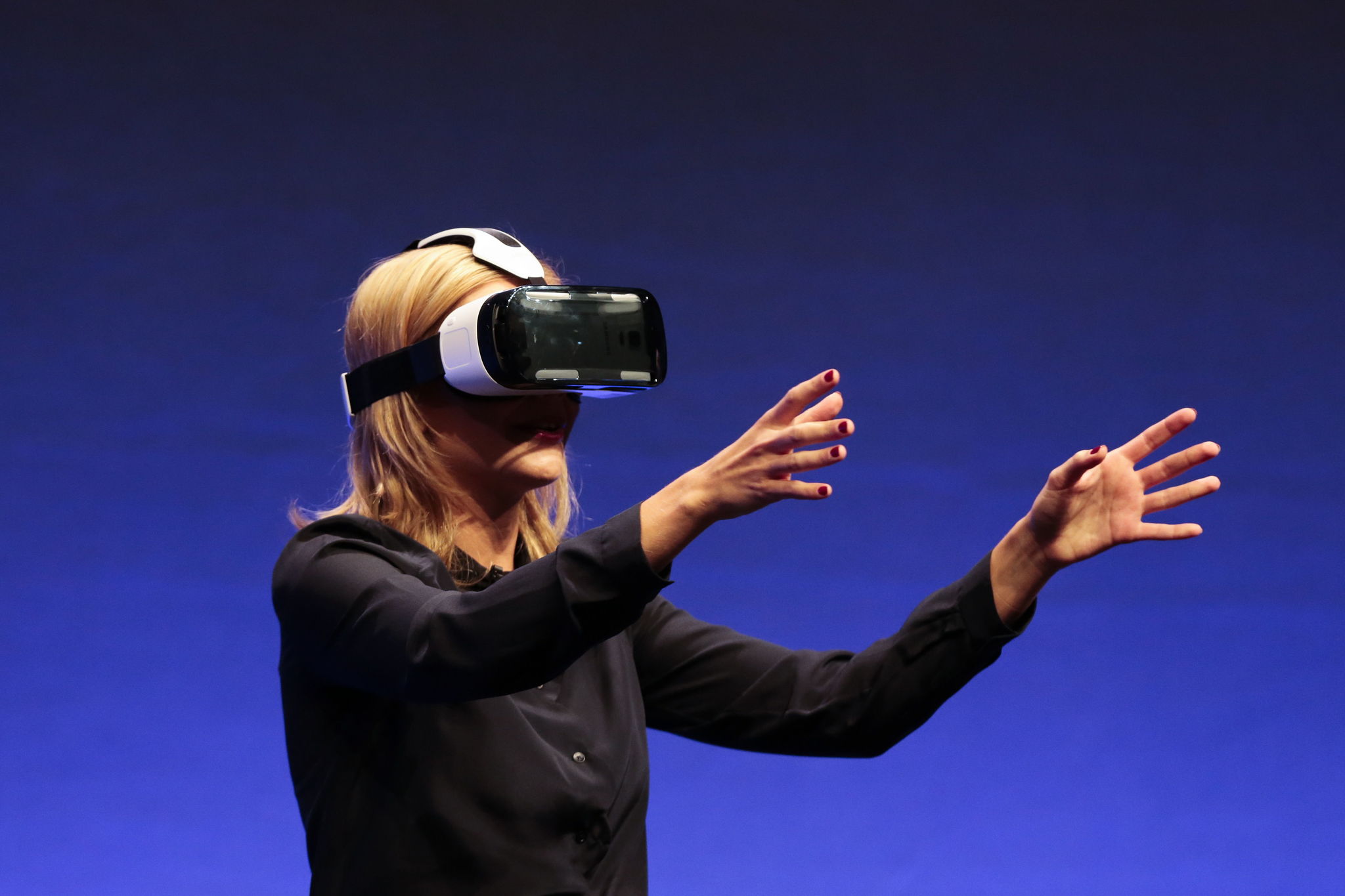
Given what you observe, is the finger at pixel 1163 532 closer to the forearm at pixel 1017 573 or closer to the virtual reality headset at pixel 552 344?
the forearm at pixel 1017 573

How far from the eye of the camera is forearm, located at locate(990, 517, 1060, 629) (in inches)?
48.8

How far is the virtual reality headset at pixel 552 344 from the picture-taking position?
119cm

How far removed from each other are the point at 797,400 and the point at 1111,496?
1.22 ft

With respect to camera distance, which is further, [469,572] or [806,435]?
[469,572]

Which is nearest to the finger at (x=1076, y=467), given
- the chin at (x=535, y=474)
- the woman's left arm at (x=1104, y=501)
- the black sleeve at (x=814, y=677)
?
the woman's left arm at (x=1104, y=501)

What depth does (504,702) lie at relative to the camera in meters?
1.21

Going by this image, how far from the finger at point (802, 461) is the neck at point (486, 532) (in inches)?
17.6

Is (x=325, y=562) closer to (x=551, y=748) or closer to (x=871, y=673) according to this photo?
(x=551, y=748)

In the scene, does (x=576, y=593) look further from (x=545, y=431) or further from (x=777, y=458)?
(x=545, y=431)

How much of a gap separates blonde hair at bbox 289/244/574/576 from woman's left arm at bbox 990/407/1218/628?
51cm

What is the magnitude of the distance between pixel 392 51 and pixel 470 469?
56.3 inches

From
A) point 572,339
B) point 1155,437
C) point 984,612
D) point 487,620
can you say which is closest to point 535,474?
point 572,339

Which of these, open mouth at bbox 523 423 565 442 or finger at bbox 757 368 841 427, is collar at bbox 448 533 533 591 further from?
finger at bbox 757 368 841 427

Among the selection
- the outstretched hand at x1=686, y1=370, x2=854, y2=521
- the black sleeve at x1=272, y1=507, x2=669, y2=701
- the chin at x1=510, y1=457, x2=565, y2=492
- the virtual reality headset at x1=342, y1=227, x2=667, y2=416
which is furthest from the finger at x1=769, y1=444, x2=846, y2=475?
the chin at x1=510, y1=457, x2=565, y2=492
